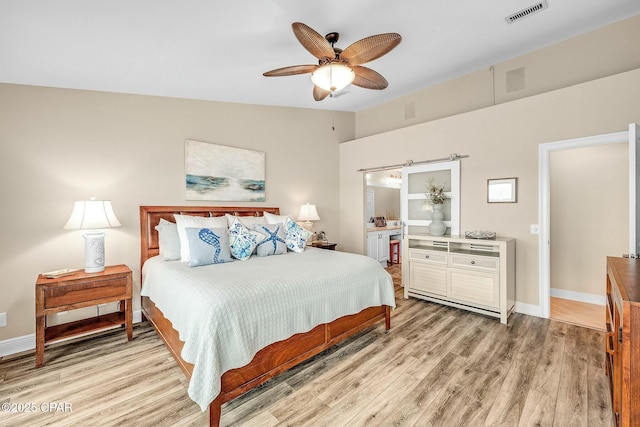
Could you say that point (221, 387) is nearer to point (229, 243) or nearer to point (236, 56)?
point (229, 243)

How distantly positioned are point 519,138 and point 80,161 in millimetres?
5044

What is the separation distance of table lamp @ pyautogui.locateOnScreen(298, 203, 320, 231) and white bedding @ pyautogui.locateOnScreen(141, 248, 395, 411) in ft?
5.10

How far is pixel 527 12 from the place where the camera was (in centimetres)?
263

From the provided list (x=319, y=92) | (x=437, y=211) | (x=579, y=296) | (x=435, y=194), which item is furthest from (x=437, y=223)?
(x=319, y=92)

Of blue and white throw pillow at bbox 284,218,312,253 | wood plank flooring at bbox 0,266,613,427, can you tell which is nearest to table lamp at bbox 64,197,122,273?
wood plank flooring at bbox 0,266,613,427

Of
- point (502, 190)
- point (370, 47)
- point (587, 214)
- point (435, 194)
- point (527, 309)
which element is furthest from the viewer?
point (435, 194)

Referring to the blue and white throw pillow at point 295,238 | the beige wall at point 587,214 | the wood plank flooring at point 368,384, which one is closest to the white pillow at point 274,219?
the blue and white throw pillow at point 295,238

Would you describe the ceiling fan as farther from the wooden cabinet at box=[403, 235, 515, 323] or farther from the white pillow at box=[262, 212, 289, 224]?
the wooden cabinet at box=[403, 235, 515, 323]

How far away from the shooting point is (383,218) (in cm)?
704

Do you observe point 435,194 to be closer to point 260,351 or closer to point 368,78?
point 368,78

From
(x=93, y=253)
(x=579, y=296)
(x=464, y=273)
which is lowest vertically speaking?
(x=579, y=296)

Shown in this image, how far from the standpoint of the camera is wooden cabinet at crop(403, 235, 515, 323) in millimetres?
3260

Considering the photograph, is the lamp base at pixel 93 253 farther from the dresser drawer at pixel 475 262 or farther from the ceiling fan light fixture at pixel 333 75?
the dresser drawer at pixel 475 262

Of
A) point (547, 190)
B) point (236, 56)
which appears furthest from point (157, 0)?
point (547, 190)
